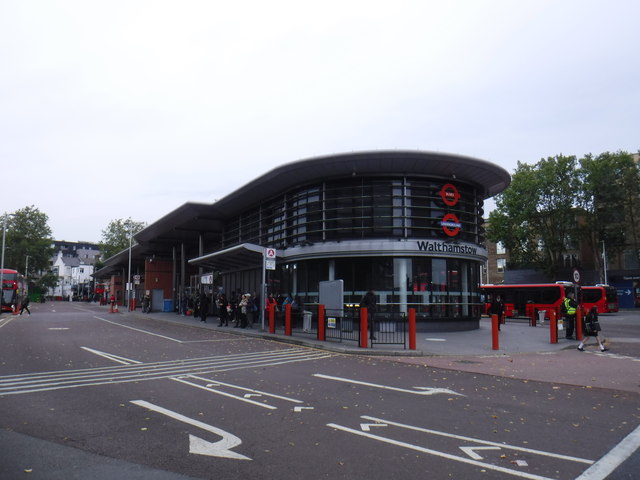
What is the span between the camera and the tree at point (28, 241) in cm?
8369

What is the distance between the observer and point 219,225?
3534 centimetres

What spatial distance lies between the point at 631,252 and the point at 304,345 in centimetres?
5422

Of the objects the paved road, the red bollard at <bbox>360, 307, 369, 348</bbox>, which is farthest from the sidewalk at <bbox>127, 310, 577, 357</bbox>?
the paved road

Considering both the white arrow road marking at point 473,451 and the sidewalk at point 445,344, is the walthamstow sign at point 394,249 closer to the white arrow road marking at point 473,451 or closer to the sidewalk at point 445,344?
the sidewalk at point 445,344

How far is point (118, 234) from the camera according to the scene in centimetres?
9369

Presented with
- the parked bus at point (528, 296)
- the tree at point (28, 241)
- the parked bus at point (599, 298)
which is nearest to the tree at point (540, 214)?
the parked bus at point (599, 298)

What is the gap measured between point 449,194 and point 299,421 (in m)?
18.6

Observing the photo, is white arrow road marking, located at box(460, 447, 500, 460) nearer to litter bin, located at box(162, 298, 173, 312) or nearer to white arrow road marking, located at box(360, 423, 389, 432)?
white arrow road marking, located at box(360, 423, 389, 432)

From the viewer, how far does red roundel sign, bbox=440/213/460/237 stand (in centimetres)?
2296

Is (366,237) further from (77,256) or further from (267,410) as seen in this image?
(77,256)

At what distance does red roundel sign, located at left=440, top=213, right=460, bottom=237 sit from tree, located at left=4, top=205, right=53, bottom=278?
3197 inches

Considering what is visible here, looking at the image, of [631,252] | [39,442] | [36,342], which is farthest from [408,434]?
[631,252]

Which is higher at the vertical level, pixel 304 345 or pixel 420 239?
pixel 420 239

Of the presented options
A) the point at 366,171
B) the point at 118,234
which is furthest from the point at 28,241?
the point at 366,171
